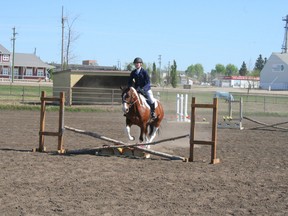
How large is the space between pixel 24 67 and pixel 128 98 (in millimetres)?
90522

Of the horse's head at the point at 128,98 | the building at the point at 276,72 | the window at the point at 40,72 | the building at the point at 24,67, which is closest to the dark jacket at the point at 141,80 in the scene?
the horse's head at the point at 128,98

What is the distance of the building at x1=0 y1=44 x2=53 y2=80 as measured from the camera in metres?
95.4

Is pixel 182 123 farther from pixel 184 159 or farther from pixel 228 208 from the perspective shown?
pixel 228 208

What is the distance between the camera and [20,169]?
10266mm

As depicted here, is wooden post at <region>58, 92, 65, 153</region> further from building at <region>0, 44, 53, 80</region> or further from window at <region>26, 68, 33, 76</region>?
window at <region>26, 68, 33, 76</region>

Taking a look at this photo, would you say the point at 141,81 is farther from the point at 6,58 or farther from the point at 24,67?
the point at 24,67

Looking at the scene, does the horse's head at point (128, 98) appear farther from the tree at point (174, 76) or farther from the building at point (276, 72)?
the building at point (276, 72)

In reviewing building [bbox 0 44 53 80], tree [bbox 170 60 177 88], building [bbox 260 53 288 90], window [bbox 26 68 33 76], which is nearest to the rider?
tree [bbox 170 60 177 88]

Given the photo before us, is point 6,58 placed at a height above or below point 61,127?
above

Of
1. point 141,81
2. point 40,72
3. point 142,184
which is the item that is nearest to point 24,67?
point 40,72

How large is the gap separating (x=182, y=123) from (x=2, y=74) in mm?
75631

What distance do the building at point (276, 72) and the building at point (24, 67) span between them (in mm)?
47747

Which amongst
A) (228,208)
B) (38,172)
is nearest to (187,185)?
(228,208)

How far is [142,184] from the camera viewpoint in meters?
9.12
